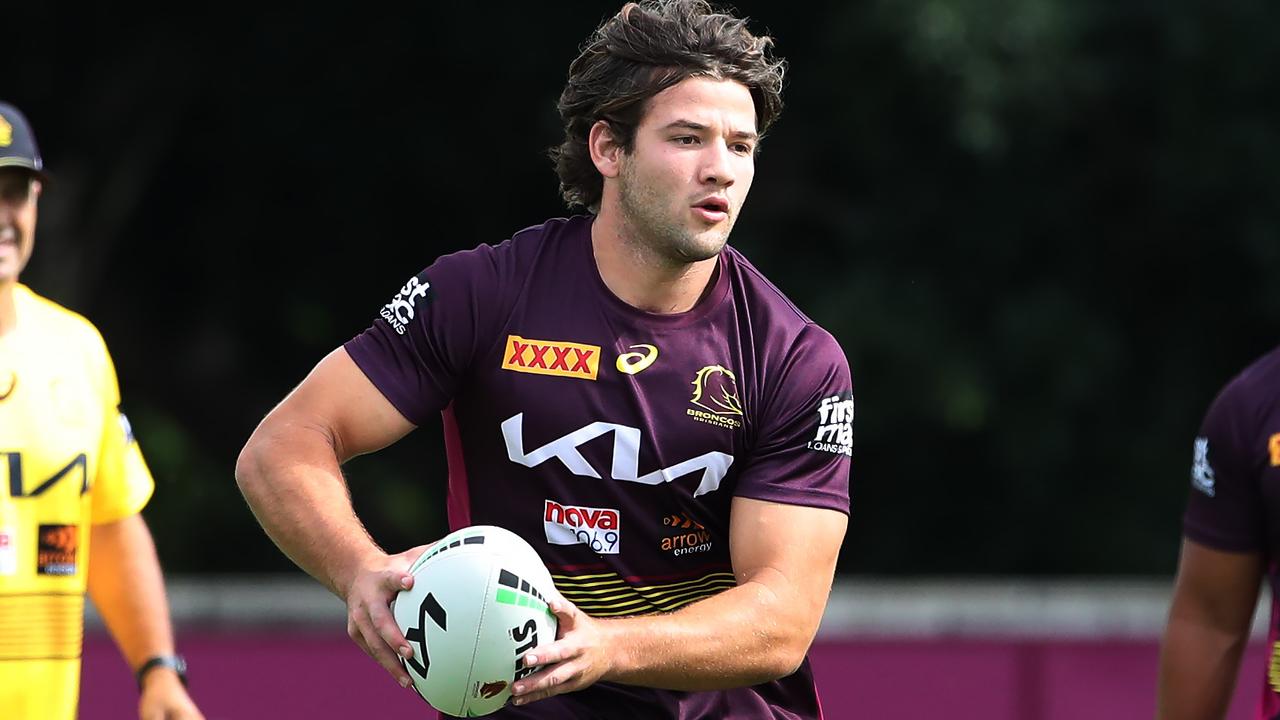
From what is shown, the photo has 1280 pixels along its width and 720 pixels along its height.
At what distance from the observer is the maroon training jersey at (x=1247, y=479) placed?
4.86 meters

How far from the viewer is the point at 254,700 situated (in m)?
8.76

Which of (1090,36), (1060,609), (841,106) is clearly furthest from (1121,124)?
(1060,609)

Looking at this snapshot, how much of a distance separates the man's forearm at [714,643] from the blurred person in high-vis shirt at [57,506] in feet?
5.99

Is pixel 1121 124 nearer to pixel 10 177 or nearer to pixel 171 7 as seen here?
pixel 171 7

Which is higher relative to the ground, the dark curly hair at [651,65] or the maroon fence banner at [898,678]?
the dark curly hair at [651,65]

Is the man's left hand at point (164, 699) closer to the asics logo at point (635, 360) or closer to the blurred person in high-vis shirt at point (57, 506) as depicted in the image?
the blurred person in high-vis shirt at point (57, 506)

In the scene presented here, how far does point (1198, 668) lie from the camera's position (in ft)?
16.8

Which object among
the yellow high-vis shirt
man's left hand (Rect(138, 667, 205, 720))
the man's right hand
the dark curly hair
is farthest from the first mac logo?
man's left hand (Rect(138, 667, 205, 720))

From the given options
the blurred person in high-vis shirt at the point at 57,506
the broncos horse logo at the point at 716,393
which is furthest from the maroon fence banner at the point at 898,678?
the broncos horse logo at the point at 716,393

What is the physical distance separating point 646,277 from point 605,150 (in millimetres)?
350

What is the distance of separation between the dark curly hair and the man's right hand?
1.27 m

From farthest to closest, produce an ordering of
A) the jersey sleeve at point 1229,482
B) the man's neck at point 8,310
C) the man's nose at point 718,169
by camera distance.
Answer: the man's neck at point 8,310
the jersey sleeve at point 1229,482
the man's nose at point 718,169

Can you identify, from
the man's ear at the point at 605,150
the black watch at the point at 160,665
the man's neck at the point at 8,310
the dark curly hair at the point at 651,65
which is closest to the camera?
the dark curly hair at the point at 651,65

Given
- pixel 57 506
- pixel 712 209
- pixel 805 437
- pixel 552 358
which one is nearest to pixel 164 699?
pixel 57 506
